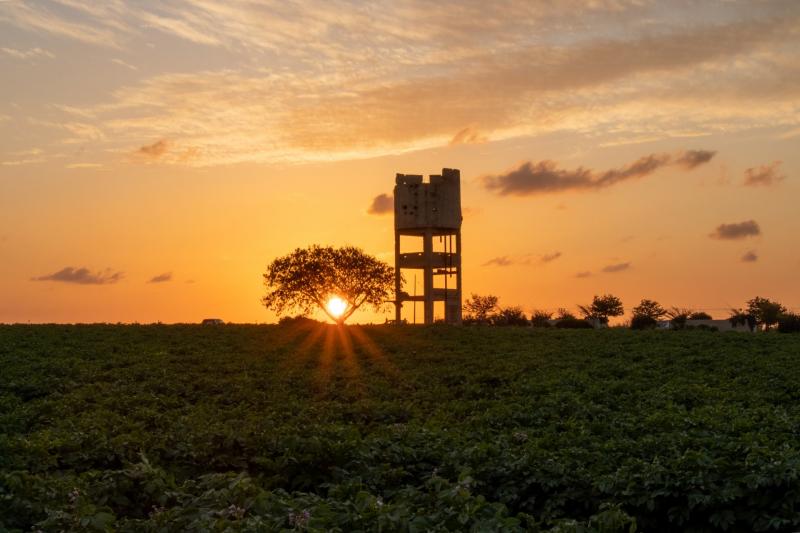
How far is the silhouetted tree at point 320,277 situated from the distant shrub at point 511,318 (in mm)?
8851

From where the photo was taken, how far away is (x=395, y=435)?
13805mm

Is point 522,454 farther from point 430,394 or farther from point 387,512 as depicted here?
point 430,394

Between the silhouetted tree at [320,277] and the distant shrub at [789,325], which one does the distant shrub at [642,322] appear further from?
the silhouetted tree at [320,277]

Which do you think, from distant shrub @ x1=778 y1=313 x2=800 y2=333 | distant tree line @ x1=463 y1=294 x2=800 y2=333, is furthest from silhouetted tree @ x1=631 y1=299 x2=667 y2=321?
distant shrub @ x1=778 y1=313 x2=800 y2=333

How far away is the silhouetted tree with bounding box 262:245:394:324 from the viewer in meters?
60.8

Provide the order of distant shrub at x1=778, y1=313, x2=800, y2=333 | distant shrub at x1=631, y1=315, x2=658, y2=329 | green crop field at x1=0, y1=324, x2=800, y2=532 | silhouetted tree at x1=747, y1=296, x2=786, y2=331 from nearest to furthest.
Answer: green crop field at x1=0, y1=324, x2=800, y2=532 → distant shrub at x1=778, y1=313, x2=800, y2=333 → distant shrub at x1=631, y1=315, x2=658, y2=329 → silhouetted tree at x1=747, y1=296, x2=786, y2=331

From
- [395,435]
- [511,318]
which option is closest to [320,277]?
[511,318]

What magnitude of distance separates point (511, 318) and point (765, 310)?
51.6ft

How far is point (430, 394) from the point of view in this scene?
2100 cm

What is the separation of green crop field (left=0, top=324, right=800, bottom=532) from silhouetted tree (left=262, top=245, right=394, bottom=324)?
30369 mm

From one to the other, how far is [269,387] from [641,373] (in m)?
9.58

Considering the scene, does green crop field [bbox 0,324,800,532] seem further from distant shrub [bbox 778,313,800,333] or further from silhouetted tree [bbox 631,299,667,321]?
silhouetted tree [bbox 631,299,667,321]

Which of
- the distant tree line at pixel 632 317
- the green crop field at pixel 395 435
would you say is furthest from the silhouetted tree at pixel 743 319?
the green crop field at pixel 395 435

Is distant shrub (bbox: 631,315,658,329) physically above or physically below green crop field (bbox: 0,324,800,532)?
above
